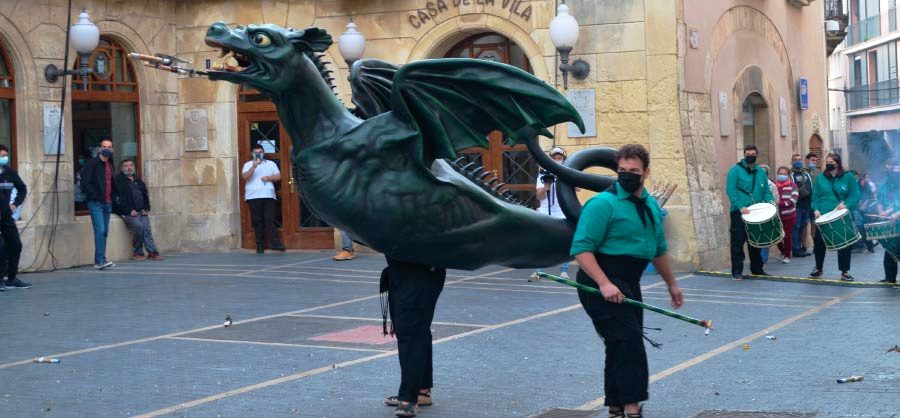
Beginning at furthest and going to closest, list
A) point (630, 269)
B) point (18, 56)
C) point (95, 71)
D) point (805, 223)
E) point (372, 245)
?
point (805, 223) → point (95, 71) → point (18, 56) → point (372, 245) → point (630, 269)

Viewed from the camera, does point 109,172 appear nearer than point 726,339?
No

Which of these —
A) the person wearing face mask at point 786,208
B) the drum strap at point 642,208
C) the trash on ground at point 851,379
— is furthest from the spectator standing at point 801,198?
the drum strap at point 642,208

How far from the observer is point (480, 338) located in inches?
417

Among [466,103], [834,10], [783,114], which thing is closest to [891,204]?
[783,114]

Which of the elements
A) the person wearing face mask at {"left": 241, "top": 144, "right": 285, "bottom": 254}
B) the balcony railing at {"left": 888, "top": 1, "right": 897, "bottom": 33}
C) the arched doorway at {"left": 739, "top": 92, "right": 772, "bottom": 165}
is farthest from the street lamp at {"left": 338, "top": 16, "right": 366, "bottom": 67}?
the balcony railing at {"left": 888, "top": 1, "right": 897, "bottom": 33}

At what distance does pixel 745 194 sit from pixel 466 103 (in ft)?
31.4

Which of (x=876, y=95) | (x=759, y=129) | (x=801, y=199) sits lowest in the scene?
(x=801, y=199)

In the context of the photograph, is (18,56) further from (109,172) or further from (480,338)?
(480,338)

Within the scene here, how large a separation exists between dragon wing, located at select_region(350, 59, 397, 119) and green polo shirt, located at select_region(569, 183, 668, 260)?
1.74 metres

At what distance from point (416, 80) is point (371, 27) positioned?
11.6 m

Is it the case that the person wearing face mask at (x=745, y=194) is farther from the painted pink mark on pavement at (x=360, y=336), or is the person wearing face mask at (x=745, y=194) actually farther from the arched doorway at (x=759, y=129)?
the painted pink mark on pavement at (x=360, y=336)

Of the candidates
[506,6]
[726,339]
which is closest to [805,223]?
[506,6]

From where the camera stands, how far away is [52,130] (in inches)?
686

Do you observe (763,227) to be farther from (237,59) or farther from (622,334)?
(237,59)
